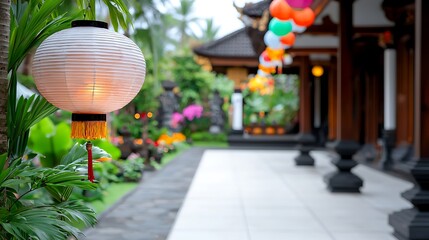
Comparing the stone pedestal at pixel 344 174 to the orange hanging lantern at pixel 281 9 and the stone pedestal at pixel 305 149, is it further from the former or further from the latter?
Result: the stone pedestal at pixel 305 149

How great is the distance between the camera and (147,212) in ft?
19.0

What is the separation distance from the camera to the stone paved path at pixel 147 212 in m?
4.66

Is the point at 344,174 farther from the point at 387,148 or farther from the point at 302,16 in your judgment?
the point at 387,148

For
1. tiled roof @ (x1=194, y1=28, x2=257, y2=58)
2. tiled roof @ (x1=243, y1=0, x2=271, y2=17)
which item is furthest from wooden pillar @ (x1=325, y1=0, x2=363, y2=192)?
tiled roof @ (x1=194, y1=28, x2=257, y2=58)

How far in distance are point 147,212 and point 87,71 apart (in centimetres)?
374

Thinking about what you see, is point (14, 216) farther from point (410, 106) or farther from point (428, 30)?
point (410, 106)

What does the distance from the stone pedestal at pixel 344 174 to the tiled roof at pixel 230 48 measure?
11.2 m

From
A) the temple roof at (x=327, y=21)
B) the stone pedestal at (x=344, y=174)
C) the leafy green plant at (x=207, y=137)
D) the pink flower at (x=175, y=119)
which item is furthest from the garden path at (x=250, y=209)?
the leafy green plant at (x=207, y=137)

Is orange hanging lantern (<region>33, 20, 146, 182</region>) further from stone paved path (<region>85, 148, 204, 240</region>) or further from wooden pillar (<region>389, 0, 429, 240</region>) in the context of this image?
wooden pillar (<region>389, 0, 429, 240</region>)

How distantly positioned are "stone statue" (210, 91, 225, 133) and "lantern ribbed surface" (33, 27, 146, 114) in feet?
68.5

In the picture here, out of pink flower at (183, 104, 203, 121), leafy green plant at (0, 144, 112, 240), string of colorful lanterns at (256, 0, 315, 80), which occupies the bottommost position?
leafy green plant at (0, 144, 112, 240)

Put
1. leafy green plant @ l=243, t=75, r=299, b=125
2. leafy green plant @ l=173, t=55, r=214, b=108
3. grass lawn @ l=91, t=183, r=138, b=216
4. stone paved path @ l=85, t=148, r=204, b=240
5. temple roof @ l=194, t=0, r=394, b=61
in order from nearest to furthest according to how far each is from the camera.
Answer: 1. stone paved path @ l=85, t=148, r=204, b=240
2. grass lawn @ l=91, t=183, r=138, b=216
3. temple roof @ l=194, t=0, r=394, b=61
4. leafy green plant @ l=243, t=75, r=299, b=125
5. leafy green plant @ l=173, t=55, r=214, b=108

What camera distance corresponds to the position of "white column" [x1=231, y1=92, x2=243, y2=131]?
20.3 meters

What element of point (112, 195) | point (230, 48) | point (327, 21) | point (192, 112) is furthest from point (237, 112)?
point (112, 195)
